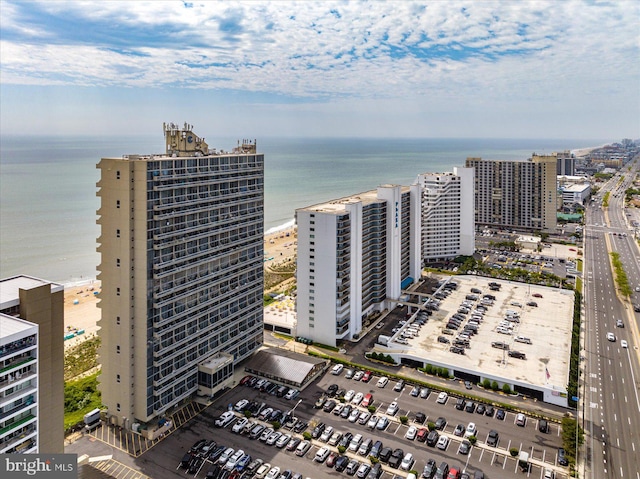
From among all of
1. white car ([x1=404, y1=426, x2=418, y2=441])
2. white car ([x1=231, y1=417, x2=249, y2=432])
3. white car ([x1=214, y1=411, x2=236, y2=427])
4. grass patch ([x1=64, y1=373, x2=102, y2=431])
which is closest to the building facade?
white car ([x1=404, y1=426, x2=418, y2=441])

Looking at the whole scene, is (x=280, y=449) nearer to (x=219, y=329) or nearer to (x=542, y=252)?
(x=219, y=329)

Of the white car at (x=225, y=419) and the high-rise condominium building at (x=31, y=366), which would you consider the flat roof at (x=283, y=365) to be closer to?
the white car at (x=225, y=419)

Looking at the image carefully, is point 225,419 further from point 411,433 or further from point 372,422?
point 411,433

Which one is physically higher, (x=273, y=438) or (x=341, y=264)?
(x=341, y=264)

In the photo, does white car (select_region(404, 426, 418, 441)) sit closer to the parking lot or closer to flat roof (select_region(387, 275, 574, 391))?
the parking lot

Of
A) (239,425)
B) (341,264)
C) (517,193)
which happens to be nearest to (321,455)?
(239,425)

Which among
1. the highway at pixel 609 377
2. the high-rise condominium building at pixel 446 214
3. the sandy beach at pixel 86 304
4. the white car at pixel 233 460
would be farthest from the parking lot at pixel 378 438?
the high-rise condominium building at pixel 446 214
